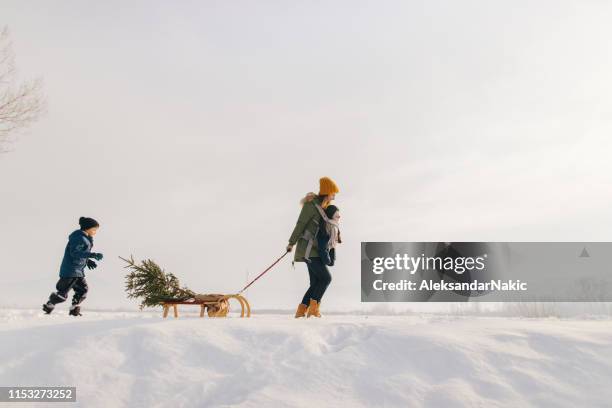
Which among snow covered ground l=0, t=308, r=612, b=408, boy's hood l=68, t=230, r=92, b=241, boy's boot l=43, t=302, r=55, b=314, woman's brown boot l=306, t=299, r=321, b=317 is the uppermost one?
boy's hood l=68, t=230, r=92, b=241

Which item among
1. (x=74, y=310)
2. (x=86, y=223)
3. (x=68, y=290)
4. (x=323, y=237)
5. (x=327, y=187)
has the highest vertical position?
(x=327, y=187)

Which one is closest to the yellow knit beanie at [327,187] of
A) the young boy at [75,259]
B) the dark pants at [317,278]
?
the dark pants at [317,278]

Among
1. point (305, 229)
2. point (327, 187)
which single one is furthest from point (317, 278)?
point (327, 187)

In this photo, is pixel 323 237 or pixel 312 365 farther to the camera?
pixel 323 237

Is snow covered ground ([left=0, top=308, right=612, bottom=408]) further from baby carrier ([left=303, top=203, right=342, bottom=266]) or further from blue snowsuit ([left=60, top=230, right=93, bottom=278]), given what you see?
blue snowsuit ([left=60, top=230, right=93, bottom=278])

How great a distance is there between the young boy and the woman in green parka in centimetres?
380

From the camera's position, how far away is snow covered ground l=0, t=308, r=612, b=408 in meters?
4.81

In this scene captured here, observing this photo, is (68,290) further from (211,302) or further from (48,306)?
(211,302)

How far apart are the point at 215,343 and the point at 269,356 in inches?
23.7

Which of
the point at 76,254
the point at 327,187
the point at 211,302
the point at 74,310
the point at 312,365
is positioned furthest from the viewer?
the point at 74,310

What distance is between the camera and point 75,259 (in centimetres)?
1045

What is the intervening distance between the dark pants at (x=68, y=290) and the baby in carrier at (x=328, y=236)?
15.2 ft

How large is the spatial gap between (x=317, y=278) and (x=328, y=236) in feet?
2.17

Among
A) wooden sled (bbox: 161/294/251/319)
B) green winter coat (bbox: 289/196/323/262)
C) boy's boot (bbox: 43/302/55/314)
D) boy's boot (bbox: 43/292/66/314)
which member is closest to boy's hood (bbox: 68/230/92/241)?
boy's boot (bbox: 43/292/66/314)
